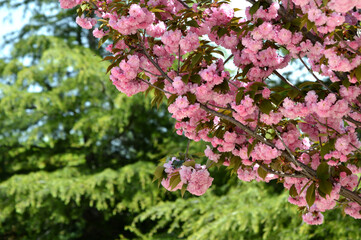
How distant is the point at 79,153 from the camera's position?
26.8ft

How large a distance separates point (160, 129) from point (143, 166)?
5.14ft

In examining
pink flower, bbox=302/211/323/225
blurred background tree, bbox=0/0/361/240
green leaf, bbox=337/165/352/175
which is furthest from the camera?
blurred background tree, bbox=0/0/361/240

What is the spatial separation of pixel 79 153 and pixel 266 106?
22.6 feet

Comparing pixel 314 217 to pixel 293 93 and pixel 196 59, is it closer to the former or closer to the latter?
pixel 293 93

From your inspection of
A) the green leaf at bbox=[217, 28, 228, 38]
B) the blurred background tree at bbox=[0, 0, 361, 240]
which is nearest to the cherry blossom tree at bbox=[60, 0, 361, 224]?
the green leaf at bbox=[217, 28, 228, 38]

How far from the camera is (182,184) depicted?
1.96 meters

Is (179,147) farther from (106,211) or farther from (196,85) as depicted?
(196,85)

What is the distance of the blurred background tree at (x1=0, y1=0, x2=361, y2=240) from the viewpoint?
6547mm

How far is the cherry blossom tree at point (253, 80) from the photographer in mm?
1659

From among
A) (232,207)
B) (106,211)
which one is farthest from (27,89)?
(232,207)

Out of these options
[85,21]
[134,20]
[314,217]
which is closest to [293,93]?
[134,20]

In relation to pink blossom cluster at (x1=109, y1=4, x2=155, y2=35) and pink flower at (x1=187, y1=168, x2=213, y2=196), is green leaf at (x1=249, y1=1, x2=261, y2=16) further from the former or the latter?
pink flower at (x1=187, y1=168, x2=213, y2=196)

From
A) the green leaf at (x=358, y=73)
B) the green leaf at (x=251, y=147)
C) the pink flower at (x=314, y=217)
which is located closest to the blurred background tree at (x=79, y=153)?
the pink flower at (x=314, y=217)

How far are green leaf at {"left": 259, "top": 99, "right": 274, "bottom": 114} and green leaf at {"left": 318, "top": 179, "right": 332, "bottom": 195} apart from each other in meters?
0.38
